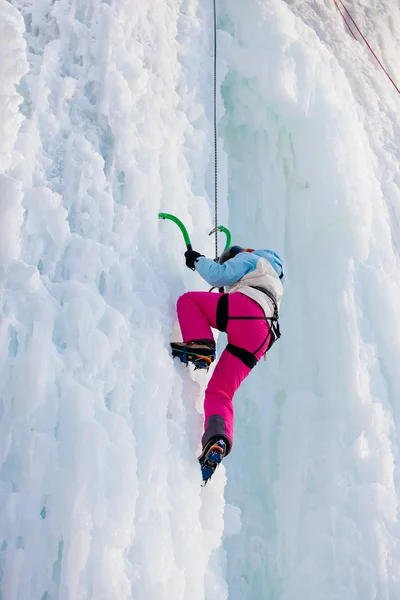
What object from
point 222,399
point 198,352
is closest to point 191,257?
point 198,352

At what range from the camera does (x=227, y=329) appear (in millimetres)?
2693

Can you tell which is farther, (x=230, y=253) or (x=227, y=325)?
(x=230, y=253)

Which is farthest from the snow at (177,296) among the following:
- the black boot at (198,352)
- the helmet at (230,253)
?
the helmet at (230,253)

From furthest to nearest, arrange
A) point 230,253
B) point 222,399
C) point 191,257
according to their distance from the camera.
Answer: point 230,253 → point 191,257 → point 222,399

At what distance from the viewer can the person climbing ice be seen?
259cm

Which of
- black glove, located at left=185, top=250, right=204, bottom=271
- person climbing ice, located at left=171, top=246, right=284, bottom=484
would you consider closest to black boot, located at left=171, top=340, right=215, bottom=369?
person climbing ice, located at left=171, top=246, right=284, bottom=484

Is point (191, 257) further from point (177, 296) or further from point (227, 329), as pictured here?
point (227, 329)

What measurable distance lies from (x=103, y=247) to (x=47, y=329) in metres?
0.54

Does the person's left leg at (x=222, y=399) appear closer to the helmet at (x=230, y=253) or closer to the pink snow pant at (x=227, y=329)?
the pink snow pant at (x=227, y=329)

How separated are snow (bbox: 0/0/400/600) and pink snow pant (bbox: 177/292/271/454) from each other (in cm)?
14

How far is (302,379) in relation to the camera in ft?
12.5

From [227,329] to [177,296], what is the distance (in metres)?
0.34

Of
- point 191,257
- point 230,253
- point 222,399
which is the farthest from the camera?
point 230,253

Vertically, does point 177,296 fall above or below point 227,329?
below
